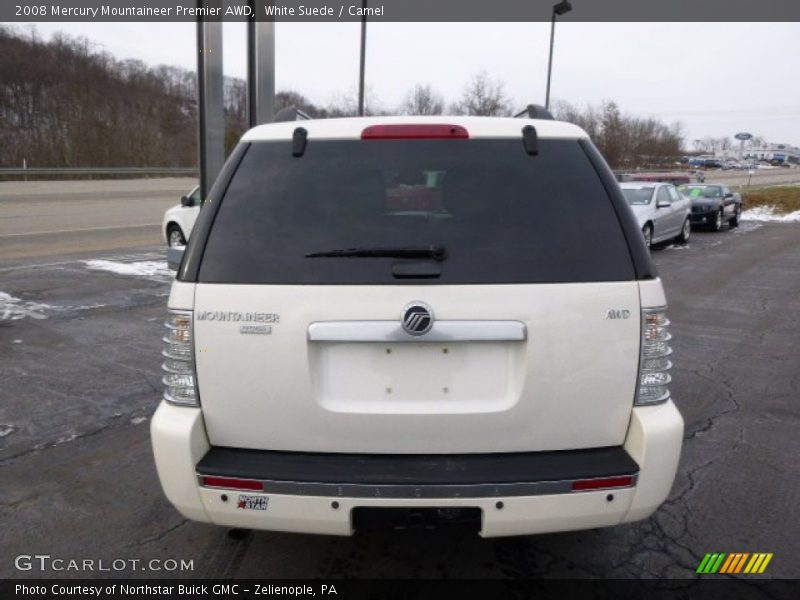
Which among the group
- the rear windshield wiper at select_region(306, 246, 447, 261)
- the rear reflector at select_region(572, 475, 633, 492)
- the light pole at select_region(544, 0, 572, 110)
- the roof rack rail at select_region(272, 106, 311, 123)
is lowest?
the rear reflector at select_region(572, 475, 633, 492)

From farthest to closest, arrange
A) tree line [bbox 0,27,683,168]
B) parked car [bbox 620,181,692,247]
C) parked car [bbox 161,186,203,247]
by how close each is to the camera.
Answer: tree line [bbox 0,27,683,168], parked car [bbox 620,181,692,247], parked car [bbox 161,186,203,247]

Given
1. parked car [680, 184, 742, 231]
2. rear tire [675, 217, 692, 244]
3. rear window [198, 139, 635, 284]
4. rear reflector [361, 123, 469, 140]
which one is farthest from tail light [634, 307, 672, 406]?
parked car [680, 184, 742, 231]

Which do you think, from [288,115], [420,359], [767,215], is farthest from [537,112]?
[767,215]

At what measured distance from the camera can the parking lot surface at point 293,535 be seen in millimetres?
3016

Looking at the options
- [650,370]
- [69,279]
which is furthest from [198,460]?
[69,279]

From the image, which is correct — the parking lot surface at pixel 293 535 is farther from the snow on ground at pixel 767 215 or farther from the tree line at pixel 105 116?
the tree line at pixel 105 116

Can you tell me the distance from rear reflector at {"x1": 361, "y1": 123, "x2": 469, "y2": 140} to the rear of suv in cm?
15

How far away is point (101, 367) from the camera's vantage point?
586cm

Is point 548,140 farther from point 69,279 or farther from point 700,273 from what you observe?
point 700,273

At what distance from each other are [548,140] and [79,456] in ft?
11.2

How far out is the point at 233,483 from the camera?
2371mm

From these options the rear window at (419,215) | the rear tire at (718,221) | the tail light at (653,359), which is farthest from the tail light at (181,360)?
the rear tire at (718,221)

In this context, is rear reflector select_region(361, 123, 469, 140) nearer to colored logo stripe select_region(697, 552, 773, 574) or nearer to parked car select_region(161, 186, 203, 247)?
colored logo stripe select_region(697, 552, 773, 574)

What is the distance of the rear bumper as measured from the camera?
2.32 meters
